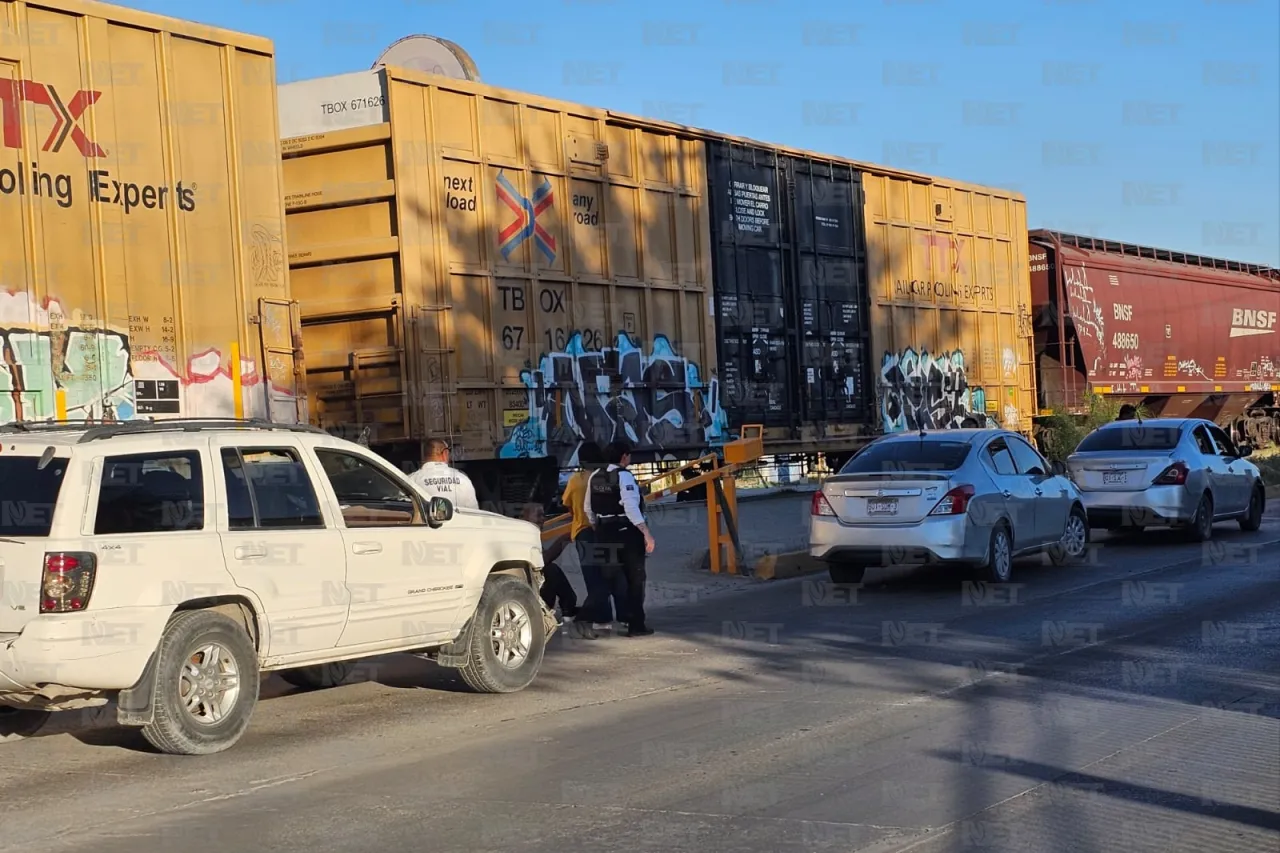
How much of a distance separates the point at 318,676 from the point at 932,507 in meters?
5.86

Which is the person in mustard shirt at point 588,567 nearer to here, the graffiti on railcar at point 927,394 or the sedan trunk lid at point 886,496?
the sedan trunk lid at point 886,496

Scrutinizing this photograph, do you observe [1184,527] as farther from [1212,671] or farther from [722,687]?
[722,687]

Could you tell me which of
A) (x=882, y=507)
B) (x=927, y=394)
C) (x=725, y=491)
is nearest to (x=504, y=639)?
(x=882, y=507)

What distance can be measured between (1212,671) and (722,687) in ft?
9.70

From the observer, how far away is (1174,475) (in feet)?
55.1

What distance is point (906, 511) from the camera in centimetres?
1287

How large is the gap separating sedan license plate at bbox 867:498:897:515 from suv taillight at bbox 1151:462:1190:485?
5.39 meters

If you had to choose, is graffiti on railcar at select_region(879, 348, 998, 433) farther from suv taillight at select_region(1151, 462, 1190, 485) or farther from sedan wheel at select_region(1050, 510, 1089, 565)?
sedan wheel at select_region(1050, 510, 1089, 565)

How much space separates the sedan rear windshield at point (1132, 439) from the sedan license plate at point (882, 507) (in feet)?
18.9

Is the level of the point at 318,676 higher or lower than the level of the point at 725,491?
lower

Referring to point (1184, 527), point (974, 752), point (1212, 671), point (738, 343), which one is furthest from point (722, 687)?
point (738, 343)

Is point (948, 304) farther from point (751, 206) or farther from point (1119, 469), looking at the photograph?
point (1119, 469)

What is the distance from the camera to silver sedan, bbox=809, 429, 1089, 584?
503 inches

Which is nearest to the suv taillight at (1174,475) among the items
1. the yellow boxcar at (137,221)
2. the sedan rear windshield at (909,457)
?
the sedan rear windshield at (909,457)
